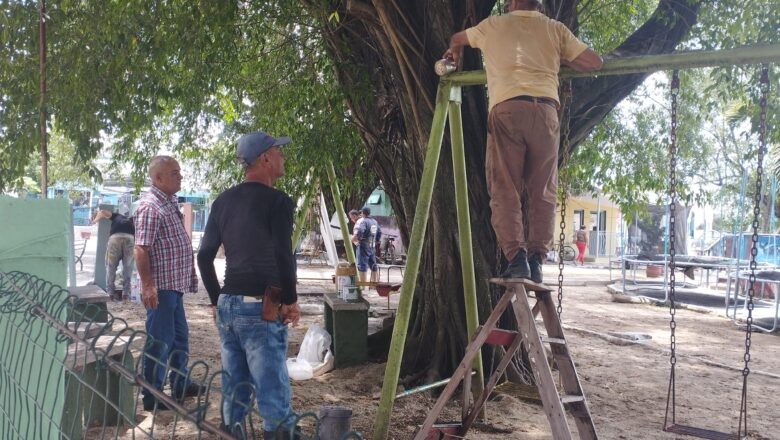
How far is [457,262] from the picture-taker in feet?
20.6

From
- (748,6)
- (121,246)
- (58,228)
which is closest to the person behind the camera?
(58,228)

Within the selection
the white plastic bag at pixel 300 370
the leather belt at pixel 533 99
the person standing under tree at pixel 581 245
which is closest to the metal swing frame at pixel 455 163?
the leather belt at pixel 533 99

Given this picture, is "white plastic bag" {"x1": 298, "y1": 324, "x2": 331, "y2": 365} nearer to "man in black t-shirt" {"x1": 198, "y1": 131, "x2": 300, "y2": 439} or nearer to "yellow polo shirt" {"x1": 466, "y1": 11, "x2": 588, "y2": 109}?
"man in black t-shirt" {"x1": 198, "y1": 131, "x2": 300, "y2": 439}

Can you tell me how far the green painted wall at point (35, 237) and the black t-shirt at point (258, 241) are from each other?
788 millimetres

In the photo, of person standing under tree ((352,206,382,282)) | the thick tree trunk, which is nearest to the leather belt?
the thick tree trunk

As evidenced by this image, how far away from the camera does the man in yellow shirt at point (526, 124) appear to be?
13.0 ft

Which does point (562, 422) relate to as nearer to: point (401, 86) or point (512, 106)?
point (512, 106)

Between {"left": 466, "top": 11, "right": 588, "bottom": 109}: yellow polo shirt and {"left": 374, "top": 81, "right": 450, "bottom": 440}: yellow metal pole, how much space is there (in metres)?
0.60

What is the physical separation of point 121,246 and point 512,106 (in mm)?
8960

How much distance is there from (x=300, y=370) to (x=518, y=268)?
3.28 m

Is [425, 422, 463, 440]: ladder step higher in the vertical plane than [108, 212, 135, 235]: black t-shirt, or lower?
lower

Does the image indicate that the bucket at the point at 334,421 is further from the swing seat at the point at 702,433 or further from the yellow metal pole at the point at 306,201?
the yellow metal pole at the point at 306,201

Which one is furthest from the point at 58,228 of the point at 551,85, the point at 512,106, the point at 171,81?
the point at 171,81

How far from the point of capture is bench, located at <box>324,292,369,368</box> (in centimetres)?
699
